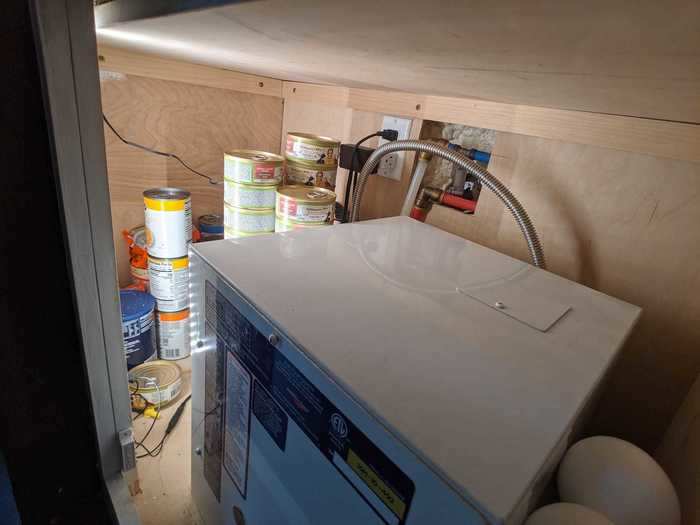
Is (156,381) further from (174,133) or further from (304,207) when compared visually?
(174,133)

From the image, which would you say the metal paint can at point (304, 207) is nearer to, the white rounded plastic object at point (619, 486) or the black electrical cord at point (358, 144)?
the black electrical cord at point (358, 144)

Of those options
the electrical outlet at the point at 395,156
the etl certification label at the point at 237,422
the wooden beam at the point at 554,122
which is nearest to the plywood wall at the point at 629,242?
the wooden beam at the point at 554,122

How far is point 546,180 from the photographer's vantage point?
743mm

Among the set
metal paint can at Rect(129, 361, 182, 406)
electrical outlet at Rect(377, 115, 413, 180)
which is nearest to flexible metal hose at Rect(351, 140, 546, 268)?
electrical outlet at Rect(377, 115, 413, 180)

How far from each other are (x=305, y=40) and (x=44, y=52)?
37cm

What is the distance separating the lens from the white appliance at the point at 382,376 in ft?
0.99

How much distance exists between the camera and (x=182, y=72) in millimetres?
1146

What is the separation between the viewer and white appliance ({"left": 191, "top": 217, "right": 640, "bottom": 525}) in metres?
0.30

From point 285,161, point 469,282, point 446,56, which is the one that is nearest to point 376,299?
point 469,282

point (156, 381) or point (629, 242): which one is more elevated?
point (629, 242)

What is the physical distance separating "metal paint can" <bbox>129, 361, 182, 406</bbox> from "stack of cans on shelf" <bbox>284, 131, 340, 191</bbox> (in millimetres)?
626

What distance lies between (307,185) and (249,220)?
0.56ft

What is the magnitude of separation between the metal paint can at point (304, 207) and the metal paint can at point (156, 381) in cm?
57

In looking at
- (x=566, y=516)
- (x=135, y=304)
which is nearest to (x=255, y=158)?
(x=135, y=304)
